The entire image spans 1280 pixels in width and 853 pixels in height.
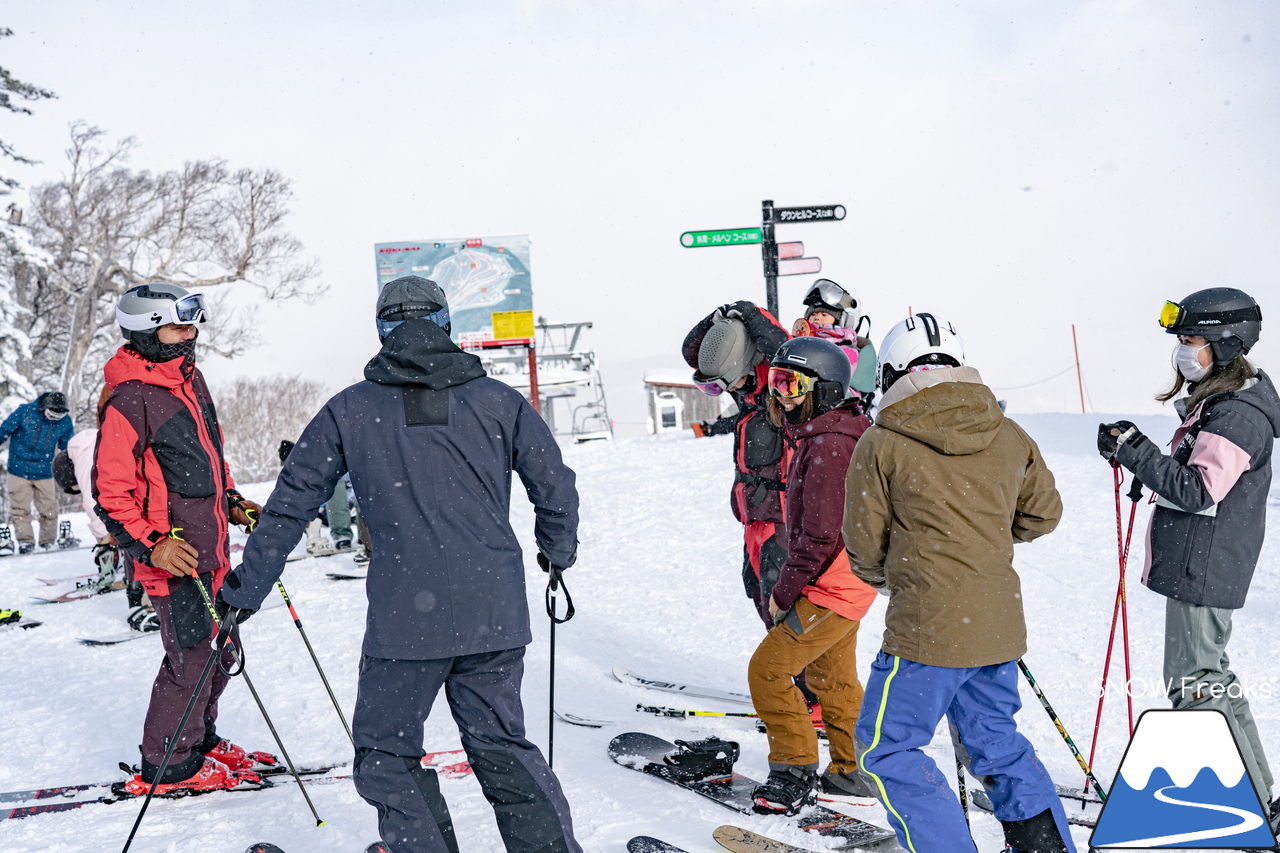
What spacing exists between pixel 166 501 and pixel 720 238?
26.3 feet

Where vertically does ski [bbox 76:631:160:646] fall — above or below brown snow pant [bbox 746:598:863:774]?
below

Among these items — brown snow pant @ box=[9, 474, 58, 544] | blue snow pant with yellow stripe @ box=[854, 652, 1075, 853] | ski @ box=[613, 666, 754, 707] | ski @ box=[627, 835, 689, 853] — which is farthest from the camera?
brown snow pant @ box=[9, 474, 58, 544]

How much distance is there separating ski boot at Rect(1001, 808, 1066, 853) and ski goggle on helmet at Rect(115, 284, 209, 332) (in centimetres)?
362

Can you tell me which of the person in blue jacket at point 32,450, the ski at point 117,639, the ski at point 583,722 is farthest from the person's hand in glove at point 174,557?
the person in blue jacket at point 32,450

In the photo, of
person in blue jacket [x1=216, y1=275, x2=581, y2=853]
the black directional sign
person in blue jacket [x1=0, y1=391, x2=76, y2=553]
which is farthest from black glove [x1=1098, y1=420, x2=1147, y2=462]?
person in blue jacket [x1=0, y1=391, x2=76, y2=553]

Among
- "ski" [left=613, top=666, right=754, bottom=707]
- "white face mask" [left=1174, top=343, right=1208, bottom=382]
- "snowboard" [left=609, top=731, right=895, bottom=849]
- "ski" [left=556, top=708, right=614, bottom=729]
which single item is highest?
"white face mask" [left=1174, top=343, right=1208, bottom=382]

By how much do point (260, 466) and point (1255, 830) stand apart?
50.4 metres

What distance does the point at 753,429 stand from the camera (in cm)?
414

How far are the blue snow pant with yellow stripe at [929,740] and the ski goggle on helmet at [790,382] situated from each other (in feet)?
3.49

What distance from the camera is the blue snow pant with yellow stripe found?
8.66 ft

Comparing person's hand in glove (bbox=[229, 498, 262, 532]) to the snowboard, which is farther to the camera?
person's hand in glove (bbox=[229, 498, 262, 532])

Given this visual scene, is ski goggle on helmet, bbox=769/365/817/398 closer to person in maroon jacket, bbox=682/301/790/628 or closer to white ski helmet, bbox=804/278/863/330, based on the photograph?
person in maroon jacket, bbox=682/301/790/628

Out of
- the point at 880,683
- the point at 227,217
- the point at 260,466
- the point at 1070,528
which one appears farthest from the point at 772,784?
the point at 260,466

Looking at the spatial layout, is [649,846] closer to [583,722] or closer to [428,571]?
[428,571]
